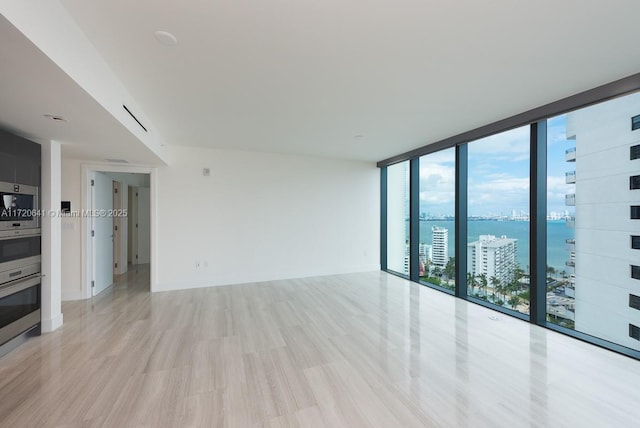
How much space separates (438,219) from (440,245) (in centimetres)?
50

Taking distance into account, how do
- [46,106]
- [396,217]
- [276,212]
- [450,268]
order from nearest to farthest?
[46,106] → [450,268] → [276,212] → [396,217]

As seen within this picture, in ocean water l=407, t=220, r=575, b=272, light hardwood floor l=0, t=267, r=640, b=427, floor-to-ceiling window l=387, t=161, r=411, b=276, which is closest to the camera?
light hardwood floor l=0, t=267, r=640, b=427

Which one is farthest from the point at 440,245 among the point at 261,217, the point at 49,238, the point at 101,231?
the point at 101,231

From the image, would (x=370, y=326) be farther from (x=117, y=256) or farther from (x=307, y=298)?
(x=117, y=256)

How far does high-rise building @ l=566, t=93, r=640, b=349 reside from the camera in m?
2.66

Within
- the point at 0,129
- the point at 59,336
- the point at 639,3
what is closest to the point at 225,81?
the point at 0,129

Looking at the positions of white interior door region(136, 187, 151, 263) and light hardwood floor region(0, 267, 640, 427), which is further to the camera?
white interior door region(136, 187, 151, 263)

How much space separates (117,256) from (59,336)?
3517 mm

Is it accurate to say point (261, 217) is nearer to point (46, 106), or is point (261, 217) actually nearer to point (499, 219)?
point (46, 106)

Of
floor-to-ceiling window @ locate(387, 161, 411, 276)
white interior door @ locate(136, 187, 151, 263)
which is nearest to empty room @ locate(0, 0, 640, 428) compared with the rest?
floor-to-ceiling window @ locate(387, 161, 411, 276)

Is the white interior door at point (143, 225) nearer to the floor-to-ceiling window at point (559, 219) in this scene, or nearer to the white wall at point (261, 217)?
the white wall at point (261, 217)

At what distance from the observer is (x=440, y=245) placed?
188 inches

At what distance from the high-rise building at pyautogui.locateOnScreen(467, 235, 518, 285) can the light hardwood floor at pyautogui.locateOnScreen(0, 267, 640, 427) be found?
2.20ft

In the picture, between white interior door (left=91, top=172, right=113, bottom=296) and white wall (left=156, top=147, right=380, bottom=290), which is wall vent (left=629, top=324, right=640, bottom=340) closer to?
white wall (left=156, top=147, right=380, bottom=290)
